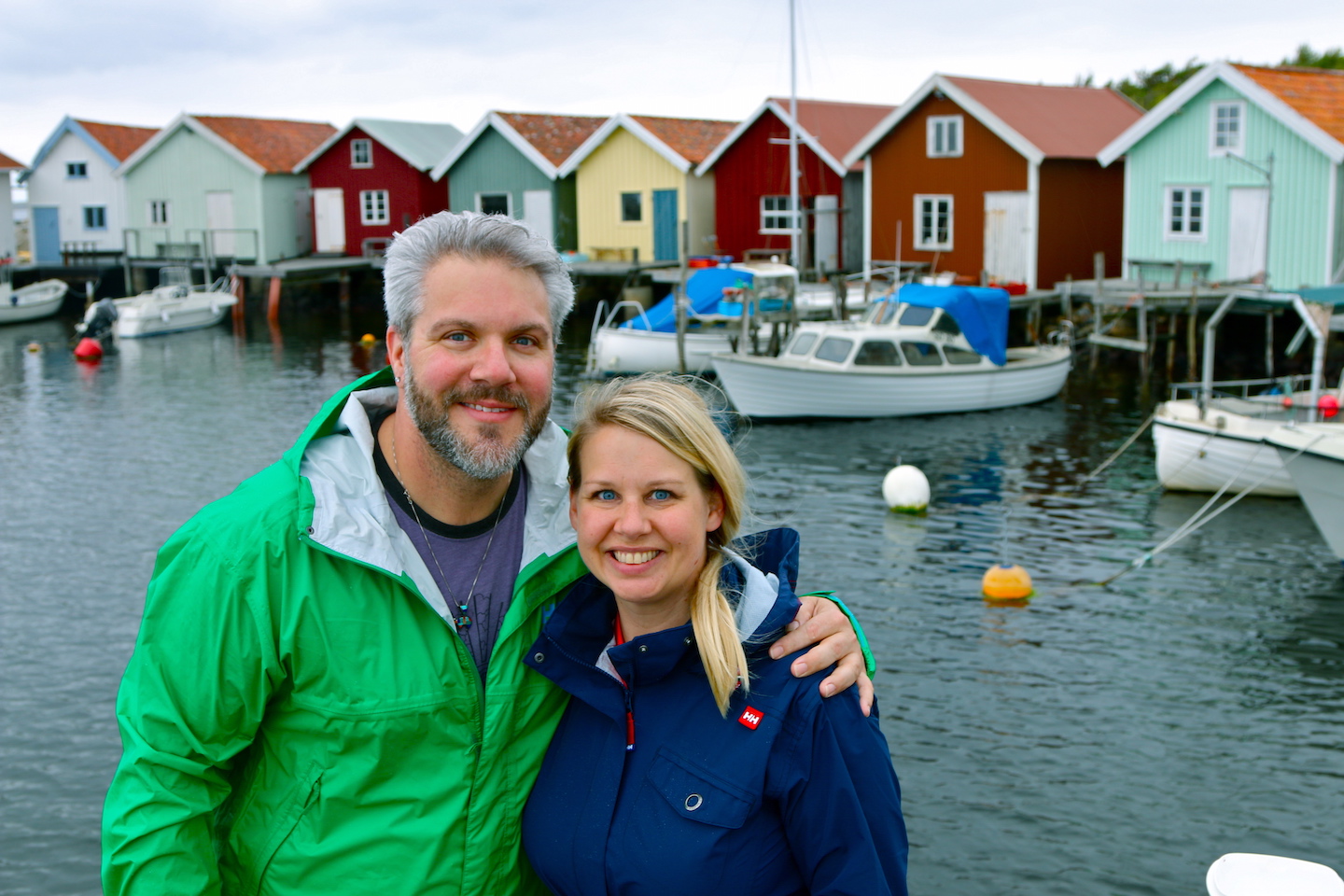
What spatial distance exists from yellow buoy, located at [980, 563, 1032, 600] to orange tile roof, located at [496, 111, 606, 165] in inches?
1366

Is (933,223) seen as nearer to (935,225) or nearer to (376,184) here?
(935,225)

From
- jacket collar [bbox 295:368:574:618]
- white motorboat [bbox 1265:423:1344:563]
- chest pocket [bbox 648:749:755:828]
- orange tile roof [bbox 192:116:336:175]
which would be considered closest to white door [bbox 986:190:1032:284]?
white motorboat [bbox 1265:423:1344:563]

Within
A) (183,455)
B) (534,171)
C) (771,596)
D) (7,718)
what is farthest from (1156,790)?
(534,171)

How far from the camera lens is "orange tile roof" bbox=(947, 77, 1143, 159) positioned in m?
35.0

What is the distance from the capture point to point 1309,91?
29.5 metres

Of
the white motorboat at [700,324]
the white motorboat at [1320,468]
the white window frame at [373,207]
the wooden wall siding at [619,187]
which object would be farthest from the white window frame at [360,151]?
the white motorboat at [1320,468]

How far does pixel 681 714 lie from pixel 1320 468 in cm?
1286

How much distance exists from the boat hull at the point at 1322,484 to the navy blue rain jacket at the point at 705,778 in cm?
1252

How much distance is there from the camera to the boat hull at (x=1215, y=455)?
16578mm

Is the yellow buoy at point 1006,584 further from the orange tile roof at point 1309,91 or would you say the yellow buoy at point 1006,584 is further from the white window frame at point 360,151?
the white window frame at point 360,151

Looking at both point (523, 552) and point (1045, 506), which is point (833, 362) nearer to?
point (1045, 506)

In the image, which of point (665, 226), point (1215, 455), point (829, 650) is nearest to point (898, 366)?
point (1215, 455)

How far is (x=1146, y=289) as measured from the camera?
99.0 feet

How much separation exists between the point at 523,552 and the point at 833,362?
21511mm
